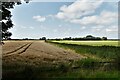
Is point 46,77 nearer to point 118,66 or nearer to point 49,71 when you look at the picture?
point 49,71

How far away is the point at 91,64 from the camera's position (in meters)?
20.5

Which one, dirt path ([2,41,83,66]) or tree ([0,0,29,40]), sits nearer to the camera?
tree ([0,0,29,40])

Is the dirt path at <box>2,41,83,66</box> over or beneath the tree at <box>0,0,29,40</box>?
beneath

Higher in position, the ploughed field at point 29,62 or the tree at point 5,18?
the tree at point 5,18

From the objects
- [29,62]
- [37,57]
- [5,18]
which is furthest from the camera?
[37,57]

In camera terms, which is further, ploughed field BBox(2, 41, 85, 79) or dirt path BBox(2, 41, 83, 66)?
dirt path BBox(2, 41, 83, 66)

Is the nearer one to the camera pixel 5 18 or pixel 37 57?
pixel 5 18

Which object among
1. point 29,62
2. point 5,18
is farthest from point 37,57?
point 5,18

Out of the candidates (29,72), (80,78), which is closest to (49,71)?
(29,72)

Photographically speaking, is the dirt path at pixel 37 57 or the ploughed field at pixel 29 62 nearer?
the ploughed field at pixel 29 62

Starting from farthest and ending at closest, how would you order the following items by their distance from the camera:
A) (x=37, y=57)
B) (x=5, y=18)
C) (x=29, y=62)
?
(x=37, y=57)
(x=29, y=62)
(x=5, y=18)

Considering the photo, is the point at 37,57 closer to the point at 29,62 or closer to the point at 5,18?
the point at 29,62

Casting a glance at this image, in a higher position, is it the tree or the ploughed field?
the tree

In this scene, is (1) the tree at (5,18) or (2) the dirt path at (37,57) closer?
(1) the tree at (5,18)
